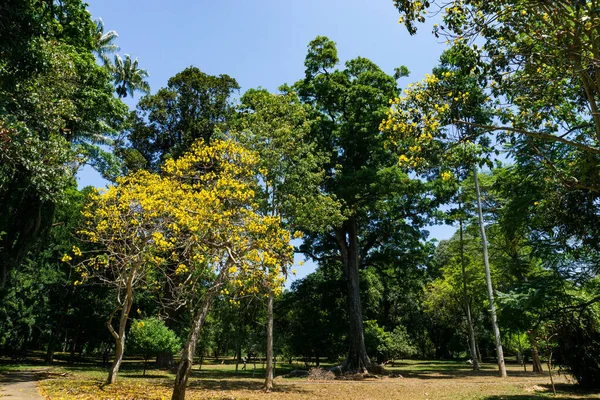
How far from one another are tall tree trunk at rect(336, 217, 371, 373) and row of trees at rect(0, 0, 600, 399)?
0.10 m

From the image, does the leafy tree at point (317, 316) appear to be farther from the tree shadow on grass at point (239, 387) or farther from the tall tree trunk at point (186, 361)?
the tall tree trunk at point (186, 361)

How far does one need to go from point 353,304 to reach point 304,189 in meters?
9.54

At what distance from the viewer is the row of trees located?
7.91m

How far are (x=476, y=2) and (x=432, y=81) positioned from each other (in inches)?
61.8

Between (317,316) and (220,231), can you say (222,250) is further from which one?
(317,316)

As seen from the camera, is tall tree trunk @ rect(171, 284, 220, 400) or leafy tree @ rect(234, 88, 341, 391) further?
leafy tree @ rect(234, 88, 341, 391)

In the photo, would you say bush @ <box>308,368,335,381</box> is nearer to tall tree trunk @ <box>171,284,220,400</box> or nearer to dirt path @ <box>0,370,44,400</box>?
dirt path @ <box>0,370,44,400</box>

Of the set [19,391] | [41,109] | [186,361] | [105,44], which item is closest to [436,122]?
[186,361]

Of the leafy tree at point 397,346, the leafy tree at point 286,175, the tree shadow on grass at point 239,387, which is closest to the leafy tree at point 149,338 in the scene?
the tree shadow on grass at point 239,387

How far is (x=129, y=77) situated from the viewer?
3638 cm

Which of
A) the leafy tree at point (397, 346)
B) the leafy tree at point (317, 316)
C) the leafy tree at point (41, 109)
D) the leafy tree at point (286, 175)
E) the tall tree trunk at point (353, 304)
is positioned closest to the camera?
the leafy tree at point (41, 109)

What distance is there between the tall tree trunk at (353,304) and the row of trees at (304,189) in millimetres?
103

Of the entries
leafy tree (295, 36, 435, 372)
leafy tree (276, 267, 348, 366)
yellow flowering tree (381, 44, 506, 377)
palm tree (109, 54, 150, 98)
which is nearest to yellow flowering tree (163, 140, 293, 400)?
yellow flowering tree (381, 44, 506, 377)

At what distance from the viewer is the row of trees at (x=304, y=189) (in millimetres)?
7906
